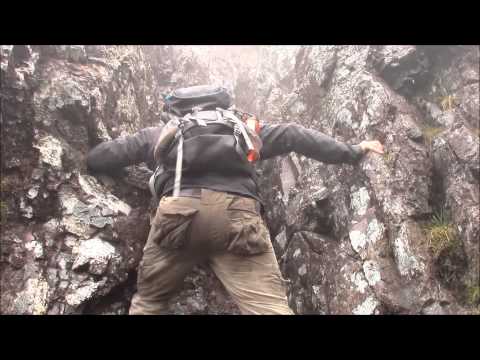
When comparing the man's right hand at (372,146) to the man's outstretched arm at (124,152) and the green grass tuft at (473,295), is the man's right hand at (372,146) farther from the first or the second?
the man's outstretched arm at (124,152)

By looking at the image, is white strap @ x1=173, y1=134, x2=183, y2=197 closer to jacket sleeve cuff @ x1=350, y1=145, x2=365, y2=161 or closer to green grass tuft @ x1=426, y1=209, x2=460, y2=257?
jacket sleeve cuff @ x1=350, y1=145, x2=365, y2=161

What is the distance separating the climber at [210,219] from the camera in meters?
4.80

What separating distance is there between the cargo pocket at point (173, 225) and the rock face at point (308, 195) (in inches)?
47.3

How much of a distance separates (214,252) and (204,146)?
141 cm

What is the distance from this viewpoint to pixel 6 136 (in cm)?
538

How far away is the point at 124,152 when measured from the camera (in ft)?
19.5

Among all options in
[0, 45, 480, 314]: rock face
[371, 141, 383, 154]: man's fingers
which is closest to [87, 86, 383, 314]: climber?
[0, 45, 480, 314]: rock face

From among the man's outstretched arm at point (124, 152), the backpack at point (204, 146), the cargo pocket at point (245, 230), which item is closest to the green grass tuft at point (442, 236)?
the cargo pocket at point (245, 230)

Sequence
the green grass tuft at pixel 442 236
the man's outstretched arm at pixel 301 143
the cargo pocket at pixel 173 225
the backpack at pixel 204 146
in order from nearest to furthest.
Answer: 1. the cargo pocket at pixel 173 225
2. the backpack at pixel 204 146
3. the green grass tuft at pixel 442 236
4. the man's outstretched arm at pixel 301 143

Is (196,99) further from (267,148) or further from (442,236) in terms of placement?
(442,236)

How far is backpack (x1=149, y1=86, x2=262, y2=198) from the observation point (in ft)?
16.7

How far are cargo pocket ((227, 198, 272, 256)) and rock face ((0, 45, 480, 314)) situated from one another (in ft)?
5.32

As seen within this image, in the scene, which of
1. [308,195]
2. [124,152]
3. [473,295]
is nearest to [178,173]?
[124,152]
